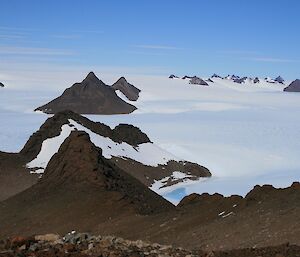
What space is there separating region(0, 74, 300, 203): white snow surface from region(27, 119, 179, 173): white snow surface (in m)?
3.29

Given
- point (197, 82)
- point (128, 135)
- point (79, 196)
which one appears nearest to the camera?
point (79, 196)

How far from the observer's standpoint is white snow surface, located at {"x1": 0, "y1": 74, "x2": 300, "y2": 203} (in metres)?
33.8

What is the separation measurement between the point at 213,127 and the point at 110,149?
24214mm

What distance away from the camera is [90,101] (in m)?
65.8

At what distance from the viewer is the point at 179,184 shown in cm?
2981

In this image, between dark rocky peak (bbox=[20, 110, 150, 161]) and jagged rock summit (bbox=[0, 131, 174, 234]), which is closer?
jagged rock summit (bbox=[0, 131, 174, 234])

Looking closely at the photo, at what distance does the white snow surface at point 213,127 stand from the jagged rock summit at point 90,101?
2.19 m

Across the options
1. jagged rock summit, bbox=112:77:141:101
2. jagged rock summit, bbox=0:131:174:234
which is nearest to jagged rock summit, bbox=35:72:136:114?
jagged rock summit, bbox=112:77:141:101

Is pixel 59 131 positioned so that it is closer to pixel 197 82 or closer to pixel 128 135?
pixel 128 135

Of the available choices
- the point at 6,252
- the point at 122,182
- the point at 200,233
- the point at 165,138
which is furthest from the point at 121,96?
the point at 6,252

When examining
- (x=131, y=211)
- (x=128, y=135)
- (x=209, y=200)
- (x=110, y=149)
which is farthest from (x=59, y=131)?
(x=209, y=200)

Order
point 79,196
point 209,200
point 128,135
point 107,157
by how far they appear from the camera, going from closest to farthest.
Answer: point 209,200 → point 79,196 → point 107,157 → point 128,135

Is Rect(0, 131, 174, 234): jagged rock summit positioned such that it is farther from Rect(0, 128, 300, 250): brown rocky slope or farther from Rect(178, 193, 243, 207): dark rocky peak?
Rect(178, 193, 243, 207): dark rocky peak

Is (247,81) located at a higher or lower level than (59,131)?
higher
